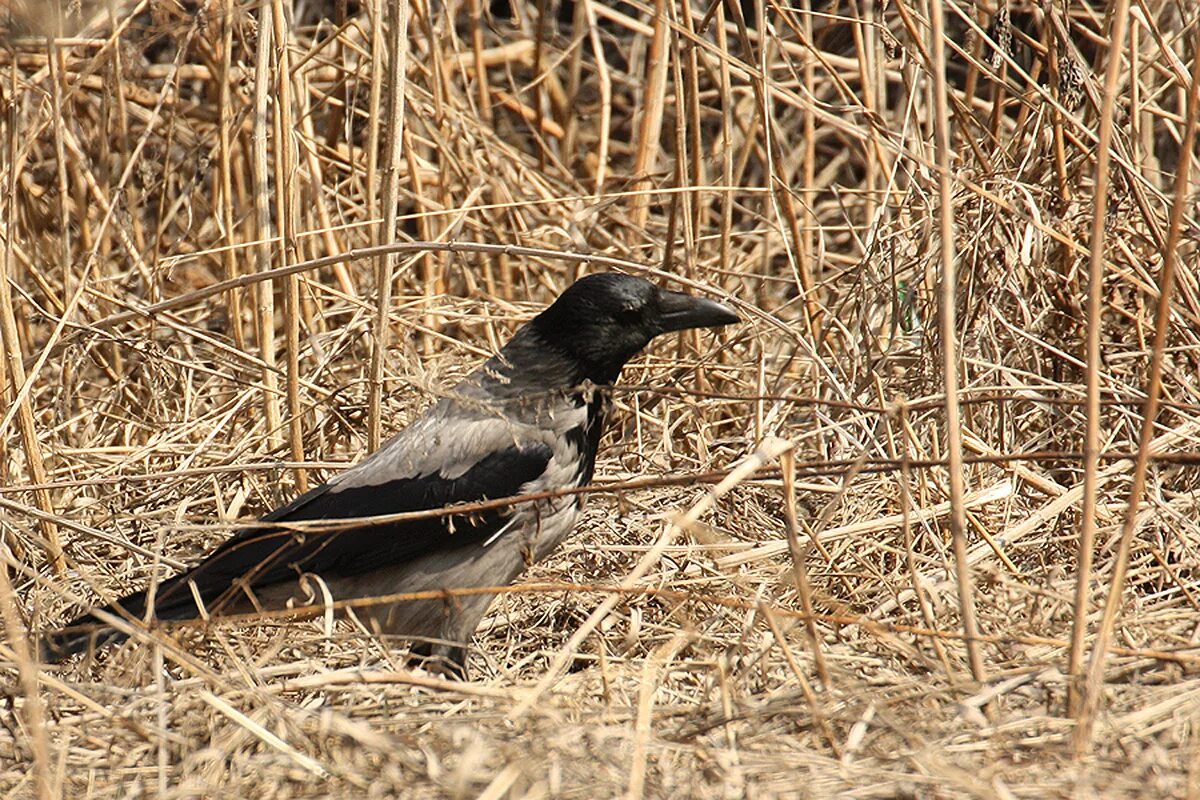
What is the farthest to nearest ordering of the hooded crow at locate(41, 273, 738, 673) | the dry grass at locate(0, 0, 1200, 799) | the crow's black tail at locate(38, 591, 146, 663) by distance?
the hooded crow at locate(41, 273, 738, 673), the crow's black tail at locate(38, 591, 146, 663), the dry grass at locate(0, 0, 1200, 799)

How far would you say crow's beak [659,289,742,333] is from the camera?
3.84 m

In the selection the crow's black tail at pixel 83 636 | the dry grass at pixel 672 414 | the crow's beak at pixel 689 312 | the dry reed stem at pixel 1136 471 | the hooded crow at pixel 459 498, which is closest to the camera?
the dry reed stem at pixel 1136 471

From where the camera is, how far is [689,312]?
3854 millimetres

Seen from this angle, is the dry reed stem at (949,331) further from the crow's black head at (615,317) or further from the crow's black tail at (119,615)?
the crow's black tail at (119,615)

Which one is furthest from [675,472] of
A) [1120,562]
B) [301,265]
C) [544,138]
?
[544,138]

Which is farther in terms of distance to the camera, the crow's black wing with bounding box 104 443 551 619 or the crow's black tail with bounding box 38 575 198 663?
the crow's black wing with bounding box 104 443 551 619

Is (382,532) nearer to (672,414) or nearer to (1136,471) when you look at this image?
(672,414)

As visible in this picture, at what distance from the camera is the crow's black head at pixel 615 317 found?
151 inches

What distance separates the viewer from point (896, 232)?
13.4 ft

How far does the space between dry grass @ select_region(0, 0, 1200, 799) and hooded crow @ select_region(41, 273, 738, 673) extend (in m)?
0.17

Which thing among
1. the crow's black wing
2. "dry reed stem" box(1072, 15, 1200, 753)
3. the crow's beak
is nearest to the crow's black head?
the crow's beak

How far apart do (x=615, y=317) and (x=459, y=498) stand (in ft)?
2.19

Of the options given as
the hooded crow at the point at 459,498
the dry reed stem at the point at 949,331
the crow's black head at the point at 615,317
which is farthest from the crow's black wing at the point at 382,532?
the dry reed stem at the point at 949,331

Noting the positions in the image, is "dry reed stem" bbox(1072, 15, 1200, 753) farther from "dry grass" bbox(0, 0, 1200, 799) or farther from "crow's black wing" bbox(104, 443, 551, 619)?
"crow's black wing" bbox(104, 443, 551, 619)
